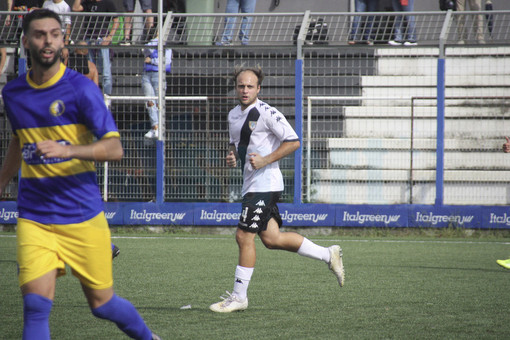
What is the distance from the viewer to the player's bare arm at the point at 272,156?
6387 mm

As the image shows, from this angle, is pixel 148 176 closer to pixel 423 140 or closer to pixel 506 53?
pixel 423 140

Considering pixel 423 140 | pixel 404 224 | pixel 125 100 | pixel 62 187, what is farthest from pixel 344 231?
pixel 62 187

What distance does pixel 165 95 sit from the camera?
1423 cm

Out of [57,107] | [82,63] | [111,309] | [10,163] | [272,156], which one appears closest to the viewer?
[57,107]

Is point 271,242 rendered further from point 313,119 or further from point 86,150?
point 313,119

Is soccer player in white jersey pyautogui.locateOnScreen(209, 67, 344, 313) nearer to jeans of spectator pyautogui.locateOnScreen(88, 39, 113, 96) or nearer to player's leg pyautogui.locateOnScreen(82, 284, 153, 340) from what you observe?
player's leg pyautogui.locateOnScreen(82, 284, 153, 340)

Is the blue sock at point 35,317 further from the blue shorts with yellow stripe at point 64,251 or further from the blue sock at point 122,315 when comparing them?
the blue sock at point 122,315

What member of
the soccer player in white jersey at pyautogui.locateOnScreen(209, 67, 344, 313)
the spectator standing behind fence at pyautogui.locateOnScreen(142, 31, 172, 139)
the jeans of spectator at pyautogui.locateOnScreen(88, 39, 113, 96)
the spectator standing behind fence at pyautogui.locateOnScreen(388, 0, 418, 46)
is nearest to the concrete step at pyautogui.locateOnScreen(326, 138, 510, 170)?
the spectator standing behind fence at pyautogui.locateOnScreen(388, 0, 418, 46)

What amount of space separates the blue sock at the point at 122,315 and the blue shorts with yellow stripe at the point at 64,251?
0.11 meters

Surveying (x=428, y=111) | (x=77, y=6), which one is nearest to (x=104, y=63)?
Answer: (x=77, y=6)

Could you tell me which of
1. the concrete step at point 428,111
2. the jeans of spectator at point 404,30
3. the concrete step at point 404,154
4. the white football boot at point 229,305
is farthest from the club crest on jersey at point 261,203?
the concrete step at point 428,111

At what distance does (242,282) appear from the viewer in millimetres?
6379

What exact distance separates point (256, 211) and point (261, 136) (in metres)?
0.66

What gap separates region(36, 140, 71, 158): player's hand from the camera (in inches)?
144
